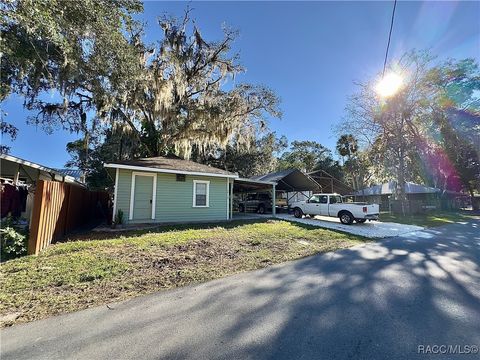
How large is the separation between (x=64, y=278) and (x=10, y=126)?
13728 mm

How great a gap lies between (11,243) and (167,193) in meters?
6.29

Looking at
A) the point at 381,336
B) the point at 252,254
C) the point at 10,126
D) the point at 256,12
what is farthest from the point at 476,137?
the point at 10,126

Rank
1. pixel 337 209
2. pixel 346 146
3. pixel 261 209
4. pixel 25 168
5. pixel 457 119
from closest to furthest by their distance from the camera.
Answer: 1. pixel 25 168
2. pixel 337 209
3. pixel 261 209
4. pixel 457 119
5. pixel 346 146

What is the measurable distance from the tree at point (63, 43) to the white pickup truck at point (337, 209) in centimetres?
1227

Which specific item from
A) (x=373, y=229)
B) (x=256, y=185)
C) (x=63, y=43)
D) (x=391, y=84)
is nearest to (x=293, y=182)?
(x=256, y=185)

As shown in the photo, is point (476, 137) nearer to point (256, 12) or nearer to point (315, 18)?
point (315, 18)

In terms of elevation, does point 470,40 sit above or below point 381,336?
above

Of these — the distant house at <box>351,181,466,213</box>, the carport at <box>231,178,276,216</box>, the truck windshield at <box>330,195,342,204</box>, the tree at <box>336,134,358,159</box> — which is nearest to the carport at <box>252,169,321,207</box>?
the carport at <box>231,178,276,216</box>

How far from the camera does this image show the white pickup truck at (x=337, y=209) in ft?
42.3

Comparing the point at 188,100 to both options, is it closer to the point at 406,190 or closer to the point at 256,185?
the point at 256,185

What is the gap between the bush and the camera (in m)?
5.73

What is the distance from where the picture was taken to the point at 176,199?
39.3 feet

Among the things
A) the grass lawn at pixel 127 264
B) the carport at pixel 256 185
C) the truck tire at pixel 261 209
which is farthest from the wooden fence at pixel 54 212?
the truck tire at pixel 261 209

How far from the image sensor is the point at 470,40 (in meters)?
10.6
